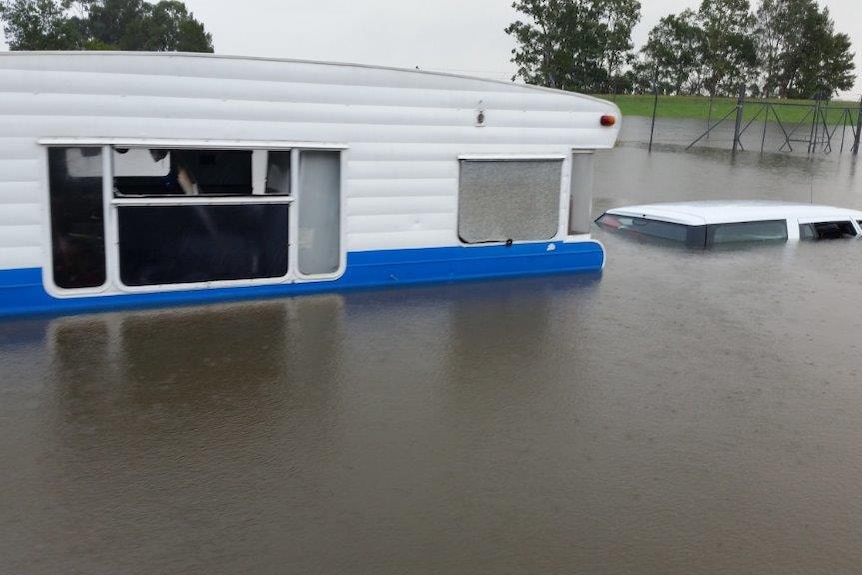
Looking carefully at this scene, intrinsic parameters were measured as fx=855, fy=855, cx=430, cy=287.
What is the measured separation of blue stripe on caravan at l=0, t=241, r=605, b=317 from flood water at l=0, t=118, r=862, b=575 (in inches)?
9.5

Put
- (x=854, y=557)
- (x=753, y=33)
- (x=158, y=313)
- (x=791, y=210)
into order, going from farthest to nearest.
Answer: (x=753, y=33) → (x=791, y=210) → (x=158, y=313) → (x=854, y=557)

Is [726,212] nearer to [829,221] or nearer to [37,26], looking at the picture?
[829,221]

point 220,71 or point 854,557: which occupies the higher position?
point 220,71

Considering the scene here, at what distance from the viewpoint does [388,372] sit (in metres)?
7.07

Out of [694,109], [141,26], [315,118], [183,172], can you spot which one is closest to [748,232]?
[315,118]

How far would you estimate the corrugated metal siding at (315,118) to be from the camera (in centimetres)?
782

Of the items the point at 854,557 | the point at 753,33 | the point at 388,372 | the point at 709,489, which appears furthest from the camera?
the point at 753,33

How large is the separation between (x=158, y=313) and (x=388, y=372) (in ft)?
8.71

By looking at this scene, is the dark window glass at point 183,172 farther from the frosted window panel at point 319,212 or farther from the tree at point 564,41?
the tree at point 564,41

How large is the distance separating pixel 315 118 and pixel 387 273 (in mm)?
1925

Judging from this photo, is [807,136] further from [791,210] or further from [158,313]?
[158,313]

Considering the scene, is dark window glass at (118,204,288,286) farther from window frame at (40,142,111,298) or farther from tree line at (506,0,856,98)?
tree line at (506,0,856,98)

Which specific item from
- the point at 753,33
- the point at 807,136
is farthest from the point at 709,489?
the point at 753,33

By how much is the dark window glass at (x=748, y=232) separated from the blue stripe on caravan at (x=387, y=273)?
2.82 meters
